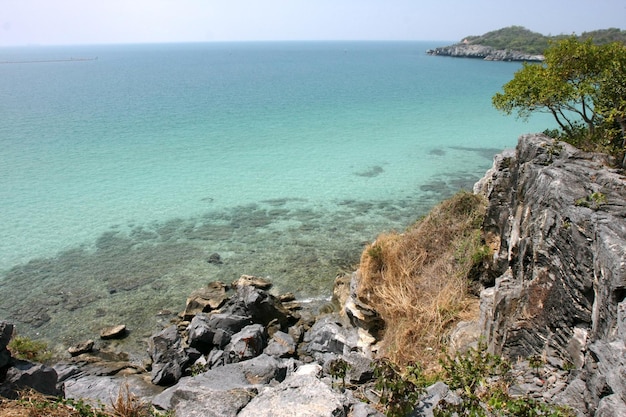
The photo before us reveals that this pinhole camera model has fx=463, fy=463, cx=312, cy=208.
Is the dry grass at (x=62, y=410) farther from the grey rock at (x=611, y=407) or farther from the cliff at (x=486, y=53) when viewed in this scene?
the cliff at (x=486, y=53)

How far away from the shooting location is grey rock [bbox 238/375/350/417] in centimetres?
742

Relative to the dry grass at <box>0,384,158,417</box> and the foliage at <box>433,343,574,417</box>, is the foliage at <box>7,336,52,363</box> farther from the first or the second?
the foliage at <box>433,343,574,417</box>

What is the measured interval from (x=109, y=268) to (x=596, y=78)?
67.4 feet

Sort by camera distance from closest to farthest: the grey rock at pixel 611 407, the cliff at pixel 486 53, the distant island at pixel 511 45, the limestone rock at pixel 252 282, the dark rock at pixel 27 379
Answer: the grey rock at pixel 611 407 < the dark rock at pixel 27 379 < the limestone rock at pixel 252 282 < the distant island at pixel 511 45 < the cliff at pixel 486 53

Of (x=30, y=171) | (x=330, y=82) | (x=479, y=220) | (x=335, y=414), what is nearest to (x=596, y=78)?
(x=479, y=220)

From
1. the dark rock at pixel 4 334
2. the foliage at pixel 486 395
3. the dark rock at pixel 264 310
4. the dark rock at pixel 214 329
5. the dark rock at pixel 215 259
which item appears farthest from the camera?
the dark rock at pixel 215 259

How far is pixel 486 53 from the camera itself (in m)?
164

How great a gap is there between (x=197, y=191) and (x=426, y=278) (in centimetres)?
2054

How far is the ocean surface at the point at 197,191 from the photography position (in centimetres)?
2003

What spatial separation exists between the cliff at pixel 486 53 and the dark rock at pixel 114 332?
142 meters

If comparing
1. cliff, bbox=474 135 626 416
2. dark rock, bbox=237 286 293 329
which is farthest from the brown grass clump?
dark rock, bbox=237 286 293 329

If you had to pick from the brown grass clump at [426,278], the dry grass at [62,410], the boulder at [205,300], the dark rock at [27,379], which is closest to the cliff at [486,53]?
the brown grass clump at [426,278]

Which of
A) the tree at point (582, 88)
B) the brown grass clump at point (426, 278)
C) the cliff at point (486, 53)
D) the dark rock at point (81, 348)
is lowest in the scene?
the dark rock at point (81, 348)

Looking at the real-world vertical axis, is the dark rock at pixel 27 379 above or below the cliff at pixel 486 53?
below
